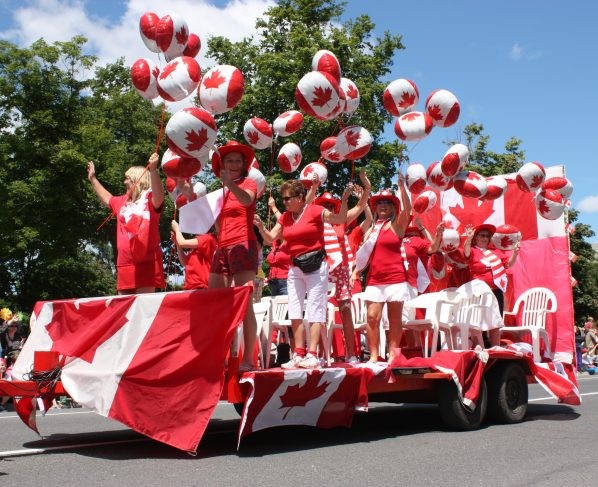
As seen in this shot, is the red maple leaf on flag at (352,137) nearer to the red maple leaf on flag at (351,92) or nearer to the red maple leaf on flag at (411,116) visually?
the red maple leaf on flag at (411,116)

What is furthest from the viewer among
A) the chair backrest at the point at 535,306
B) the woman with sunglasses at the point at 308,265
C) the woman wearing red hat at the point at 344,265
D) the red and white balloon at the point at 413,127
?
the chair backrest at the point at 535,306

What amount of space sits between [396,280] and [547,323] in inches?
114

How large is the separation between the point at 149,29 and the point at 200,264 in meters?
2.49

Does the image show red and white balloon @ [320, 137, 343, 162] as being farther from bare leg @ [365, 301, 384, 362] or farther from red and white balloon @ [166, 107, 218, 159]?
red and white balloon @ [166, 107, 218, 159]

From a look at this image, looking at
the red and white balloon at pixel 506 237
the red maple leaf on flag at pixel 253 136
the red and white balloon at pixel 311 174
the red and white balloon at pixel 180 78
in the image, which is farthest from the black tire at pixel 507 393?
the red and white balloon at pixel 180 78

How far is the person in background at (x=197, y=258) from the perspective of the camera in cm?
772

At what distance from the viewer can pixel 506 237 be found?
891 cm

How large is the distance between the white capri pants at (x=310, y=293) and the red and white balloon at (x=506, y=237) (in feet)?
10.5

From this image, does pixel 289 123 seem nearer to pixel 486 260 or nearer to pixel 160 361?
pixel 486 260

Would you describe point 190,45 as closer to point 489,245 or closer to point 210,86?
point 210,86

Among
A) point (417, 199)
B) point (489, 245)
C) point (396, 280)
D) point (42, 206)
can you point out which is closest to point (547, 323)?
point (489, 245)

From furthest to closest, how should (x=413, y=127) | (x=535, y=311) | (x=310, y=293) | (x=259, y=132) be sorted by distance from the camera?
1. (x=535, y=311)
2. (x=259, y=132)
3. (x=413, y=127)
4. (x=310, y=293)

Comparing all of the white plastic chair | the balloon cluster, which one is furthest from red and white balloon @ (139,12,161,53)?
the white plastic chair

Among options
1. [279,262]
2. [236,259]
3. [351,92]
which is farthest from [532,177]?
[236,259]
